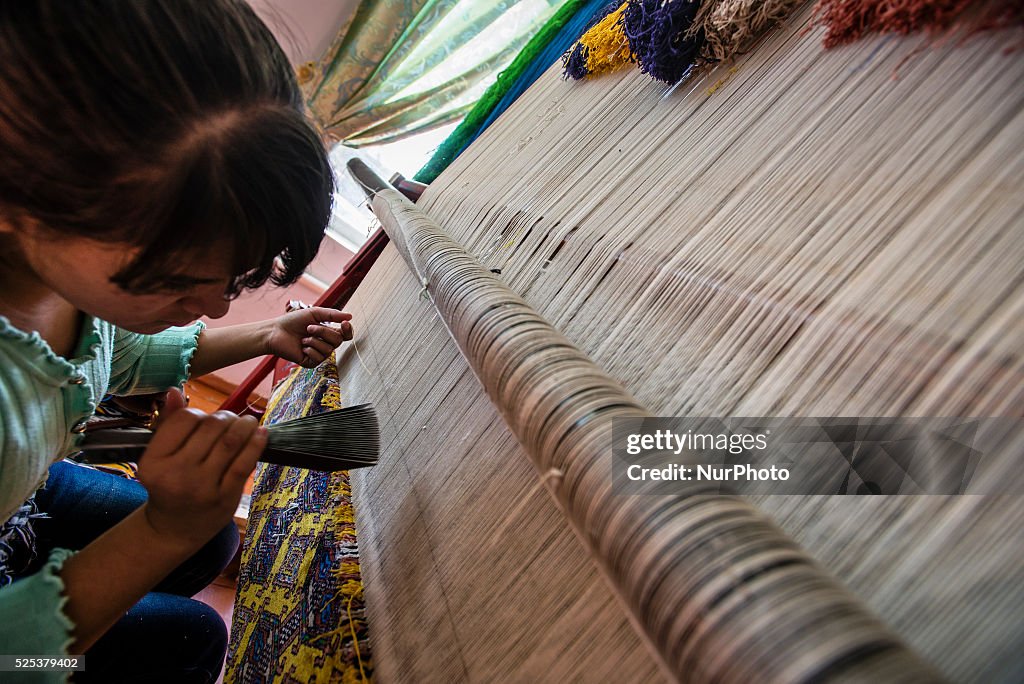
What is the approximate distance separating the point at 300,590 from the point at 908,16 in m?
0.95

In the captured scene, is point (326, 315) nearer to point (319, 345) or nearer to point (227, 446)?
point (319, 345)

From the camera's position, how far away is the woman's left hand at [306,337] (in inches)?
49.3

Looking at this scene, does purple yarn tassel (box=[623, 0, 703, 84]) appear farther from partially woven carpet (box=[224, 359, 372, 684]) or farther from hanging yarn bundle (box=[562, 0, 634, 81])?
partially woven carpet (box=[224, 359, 372, 684])

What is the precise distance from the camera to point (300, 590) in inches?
31.2

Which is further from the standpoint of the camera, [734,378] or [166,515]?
[166,515]

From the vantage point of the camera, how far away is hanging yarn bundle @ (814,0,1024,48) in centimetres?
41

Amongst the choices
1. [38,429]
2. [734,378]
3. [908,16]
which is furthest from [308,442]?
[908,16]

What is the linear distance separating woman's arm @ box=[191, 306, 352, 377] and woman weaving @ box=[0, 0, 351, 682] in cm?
47

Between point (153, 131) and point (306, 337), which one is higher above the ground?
point (153, 131)

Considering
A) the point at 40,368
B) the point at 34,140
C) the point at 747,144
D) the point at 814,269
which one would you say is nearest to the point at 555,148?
A: the point at 747,144

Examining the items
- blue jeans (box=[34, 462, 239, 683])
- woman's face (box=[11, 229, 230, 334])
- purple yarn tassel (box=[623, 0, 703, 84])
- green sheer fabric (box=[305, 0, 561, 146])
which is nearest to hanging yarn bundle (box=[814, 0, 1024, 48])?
purple yarn tassel (box=[623, 0, 703, 84])

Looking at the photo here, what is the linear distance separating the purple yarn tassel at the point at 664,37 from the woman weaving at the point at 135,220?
1.50ft

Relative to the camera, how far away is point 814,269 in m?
0.48

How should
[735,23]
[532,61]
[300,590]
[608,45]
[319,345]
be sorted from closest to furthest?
[735,23], [300,590], [608,45], [319,345], [532,61]
